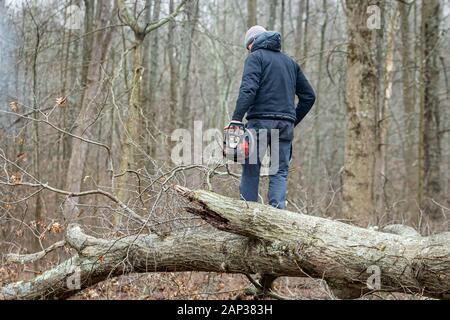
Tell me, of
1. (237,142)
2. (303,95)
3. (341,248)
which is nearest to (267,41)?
(303,95)

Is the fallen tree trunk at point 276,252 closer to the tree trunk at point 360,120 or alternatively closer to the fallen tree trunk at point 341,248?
the fallen tree trunk at point 341,248

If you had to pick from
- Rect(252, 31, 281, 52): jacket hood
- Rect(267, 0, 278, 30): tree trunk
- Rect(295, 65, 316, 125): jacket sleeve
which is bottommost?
Rect(295, 65, 316, 125): jacket sleeve

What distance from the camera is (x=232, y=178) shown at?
7219 millimetres

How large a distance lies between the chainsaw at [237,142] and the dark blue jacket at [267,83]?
234mm

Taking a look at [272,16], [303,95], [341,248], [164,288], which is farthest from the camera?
[272,16]

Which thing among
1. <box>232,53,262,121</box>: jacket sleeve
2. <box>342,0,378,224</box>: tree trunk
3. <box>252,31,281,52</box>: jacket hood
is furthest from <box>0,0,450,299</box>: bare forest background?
<box>252,31,281,52</box>: jacket hood

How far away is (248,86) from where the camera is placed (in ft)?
19.3

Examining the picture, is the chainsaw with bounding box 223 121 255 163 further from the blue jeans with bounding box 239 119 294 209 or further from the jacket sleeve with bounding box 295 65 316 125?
the jacket sleeve with bounding box 295 65 316 125

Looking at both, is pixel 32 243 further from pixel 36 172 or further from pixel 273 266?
pixel 273 266

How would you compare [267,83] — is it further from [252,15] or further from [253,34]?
[252,15]

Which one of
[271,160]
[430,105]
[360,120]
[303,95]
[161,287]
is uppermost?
[430,105]

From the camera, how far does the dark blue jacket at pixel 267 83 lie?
5.93 metres

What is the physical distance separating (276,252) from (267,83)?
1.73m

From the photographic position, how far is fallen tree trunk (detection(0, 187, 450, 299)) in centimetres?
496
